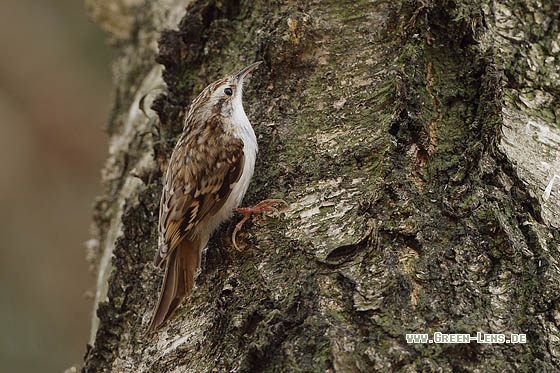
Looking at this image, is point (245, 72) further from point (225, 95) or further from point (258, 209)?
point (258, 209)

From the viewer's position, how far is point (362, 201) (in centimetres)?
182

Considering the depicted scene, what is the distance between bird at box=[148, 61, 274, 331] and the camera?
2074 mm

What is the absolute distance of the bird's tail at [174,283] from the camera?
1965mm

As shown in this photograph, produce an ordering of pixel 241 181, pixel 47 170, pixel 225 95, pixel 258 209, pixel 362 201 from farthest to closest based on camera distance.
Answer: pixel 47 170
pixel 225 95
pixel 241 181
pixel 258 209
pixel 362 201

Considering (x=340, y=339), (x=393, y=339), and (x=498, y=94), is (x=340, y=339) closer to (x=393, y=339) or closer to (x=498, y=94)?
(x=393, y=339)

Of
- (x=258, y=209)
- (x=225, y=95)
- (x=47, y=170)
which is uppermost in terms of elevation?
(x=225, y=95)

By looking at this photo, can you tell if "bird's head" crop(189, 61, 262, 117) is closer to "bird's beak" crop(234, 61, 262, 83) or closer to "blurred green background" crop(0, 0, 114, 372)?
"bird's beak" crop(234, 61, 262, 83)

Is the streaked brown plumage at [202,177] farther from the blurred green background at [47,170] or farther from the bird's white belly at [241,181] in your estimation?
the blurred green background at [47,170]

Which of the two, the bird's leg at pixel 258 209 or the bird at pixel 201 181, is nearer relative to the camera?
the bird's leg at pixel 258 209

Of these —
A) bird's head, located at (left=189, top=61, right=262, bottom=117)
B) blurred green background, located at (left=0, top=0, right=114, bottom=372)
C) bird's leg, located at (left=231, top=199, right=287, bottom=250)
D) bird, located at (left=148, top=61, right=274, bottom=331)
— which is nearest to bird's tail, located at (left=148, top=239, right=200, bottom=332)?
bird, located at (left=148, top=61, right=274, bottom=331)

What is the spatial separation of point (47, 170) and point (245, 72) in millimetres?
3568

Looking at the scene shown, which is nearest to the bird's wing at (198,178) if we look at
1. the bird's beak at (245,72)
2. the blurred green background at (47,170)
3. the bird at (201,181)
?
the bird at (201,181)

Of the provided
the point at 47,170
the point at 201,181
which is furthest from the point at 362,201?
the point at 47,170

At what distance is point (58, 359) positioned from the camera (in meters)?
4.93
